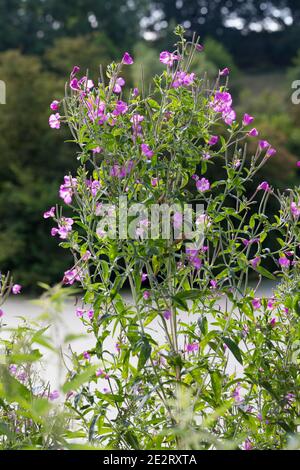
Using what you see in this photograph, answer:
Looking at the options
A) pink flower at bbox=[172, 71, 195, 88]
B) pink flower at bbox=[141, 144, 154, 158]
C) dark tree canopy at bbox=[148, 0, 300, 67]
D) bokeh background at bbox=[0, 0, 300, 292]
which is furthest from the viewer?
dark tree canopy at bbox=[148, 0, 300, 67]

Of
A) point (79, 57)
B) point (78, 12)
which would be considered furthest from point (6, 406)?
point (78, 12)

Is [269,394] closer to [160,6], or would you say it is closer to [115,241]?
[115,241]

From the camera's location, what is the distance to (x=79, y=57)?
1376 cm

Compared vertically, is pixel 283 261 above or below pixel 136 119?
below

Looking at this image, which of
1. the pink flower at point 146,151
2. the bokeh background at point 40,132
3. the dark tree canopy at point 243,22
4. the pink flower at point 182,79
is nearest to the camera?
the pink flower at point 146,151

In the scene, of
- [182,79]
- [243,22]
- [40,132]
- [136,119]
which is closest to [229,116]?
[182,79]

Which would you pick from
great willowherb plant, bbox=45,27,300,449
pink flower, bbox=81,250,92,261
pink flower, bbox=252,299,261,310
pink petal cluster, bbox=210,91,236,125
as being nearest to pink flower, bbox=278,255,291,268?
great willowherb plant, bbox=45,27,300,449

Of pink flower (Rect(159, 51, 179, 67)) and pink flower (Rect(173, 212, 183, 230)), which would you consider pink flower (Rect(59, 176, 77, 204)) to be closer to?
pink flower (Rect(173, 212, 183, 230))

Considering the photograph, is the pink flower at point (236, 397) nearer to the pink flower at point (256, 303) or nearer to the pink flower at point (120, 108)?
the pink flower at point (256, 303)

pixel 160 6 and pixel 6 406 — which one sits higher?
pixel 160 6

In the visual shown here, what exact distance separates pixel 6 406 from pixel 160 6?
4129cm

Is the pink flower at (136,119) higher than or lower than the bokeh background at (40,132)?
lower

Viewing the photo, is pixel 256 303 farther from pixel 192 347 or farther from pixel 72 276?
pixel 72 276

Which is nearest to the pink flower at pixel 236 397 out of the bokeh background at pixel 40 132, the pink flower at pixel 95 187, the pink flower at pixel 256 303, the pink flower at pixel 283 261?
the pink flower at pixel 256 303
